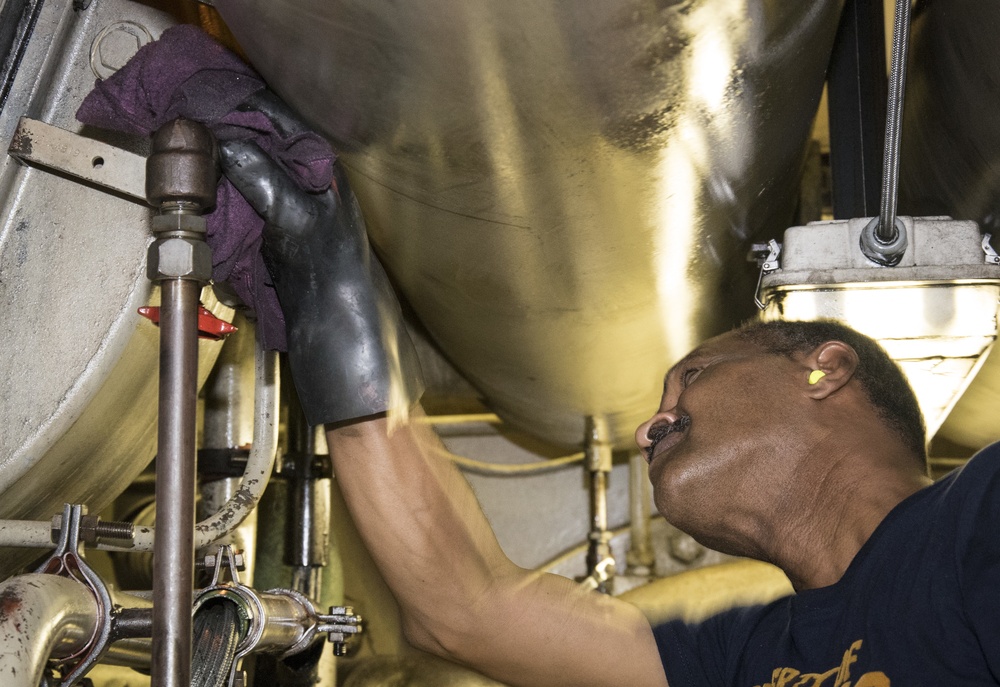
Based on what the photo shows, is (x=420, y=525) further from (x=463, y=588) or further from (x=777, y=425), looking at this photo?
(x=777, y=425)

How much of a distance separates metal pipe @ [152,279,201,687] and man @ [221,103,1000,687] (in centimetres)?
17

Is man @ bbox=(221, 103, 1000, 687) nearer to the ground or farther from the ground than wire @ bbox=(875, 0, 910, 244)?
nearer to the ground

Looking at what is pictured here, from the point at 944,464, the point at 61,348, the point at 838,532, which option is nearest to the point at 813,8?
the point at 838,532

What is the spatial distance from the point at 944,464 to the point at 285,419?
1425 millimetres

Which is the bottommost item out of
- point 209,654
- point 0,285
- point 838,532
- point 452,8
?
point 209,654

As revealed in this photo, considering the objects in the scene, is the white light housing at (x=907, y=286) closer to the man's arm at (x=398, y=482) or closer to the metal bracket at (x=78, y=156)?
the man's arm at (x=398, y=482)

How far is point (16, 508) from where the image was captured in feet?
3.24

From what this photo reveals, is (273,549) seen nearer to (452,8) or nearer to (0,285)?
(0,285)

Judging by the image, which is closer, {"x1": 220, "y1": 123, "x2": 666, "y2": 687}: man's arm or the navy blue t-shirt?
the navy blue t-shirt

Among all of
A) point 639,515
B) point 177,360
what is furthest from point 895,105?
point 639,515

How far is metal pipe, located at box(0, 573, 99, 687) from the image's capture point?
0.80 metres

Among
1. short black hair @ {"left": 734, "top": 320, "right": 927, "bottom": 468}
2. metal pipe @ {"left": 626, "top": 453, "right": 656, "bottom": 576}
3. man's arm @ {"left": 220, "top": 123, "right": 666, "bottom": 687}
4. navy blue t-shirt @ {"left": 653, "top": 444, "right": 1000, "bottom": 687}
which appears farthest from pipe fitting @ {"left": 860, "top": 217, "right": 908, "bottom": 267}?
metal pipe @ {"left": 626, "top": 453, "right": 656, "bottom": 576}

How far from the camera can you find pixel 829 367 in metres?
1.07

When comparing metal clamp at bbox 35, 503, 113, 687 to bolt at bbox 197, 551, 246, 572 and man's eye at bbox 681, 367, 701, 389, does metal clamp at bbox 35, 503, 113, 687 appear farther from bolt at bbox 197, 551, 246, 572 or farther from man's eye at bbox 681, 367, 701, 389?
man's eye at bbox 681, 367, 701, 389
